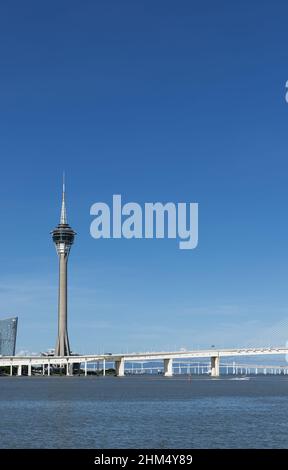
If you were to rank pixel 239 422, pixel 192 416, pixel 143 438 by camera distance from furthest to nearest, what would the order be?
pixel 192 416 → pixel 239 422 → pixel 143 438

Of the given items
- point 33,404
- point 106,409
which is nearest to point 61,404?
point 33,404

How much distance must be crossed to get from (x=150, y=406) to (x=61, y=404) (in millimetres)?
14202

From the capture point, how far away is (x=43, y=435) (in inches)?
2655

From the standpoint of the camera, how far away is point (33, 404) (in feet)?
368

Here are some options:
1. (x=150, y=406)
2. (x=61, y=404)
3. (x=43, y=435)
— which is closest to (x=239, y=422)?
(x=43, y=435)

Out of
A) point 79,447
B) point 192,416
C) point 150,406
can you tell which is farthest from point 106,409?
point 79,447

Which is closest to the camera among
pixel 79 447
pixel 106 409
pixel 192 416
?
pixel 79 447

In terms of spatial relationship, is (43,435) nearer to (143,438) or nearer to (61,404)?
(143,438)

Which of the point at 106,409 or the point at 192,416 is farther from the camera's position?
the point at 106,409
